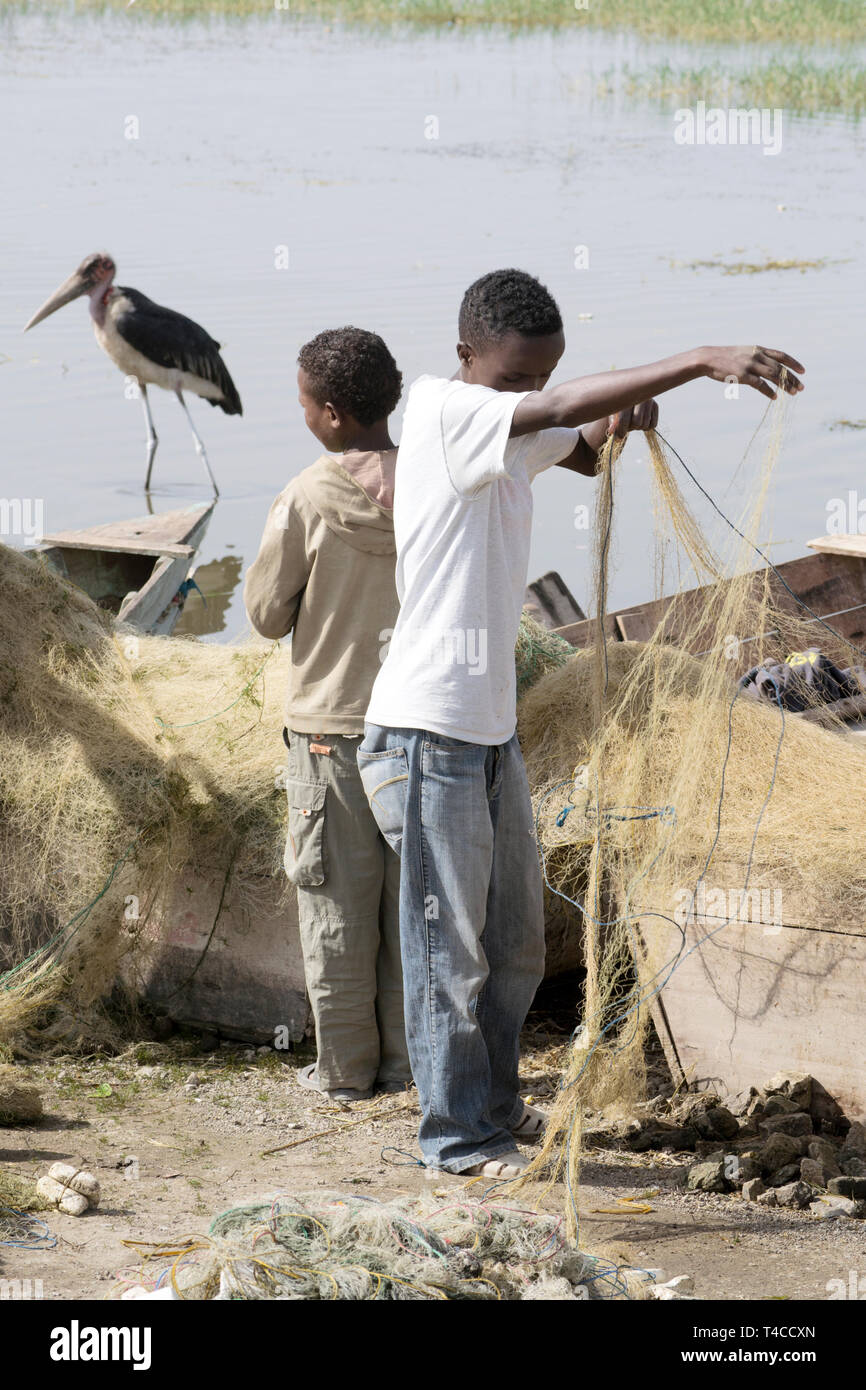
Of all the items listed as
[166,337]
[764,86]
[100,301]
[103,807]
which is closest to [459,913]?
[103,807]

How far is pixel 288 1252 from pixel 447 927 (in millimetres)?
853

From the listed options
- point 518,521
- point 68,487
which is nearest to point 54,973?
point 518,521

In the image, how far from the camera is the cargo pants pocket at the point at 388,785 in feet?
11.6

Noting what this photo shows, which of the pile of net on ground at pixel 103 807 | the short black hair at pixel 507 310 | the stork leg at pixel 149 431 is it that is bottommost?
the pile of net on ground at pixel 103 807

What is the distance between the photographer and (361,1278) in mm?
2936

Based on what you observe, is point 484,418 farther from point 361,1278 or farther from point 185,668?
point 185,668

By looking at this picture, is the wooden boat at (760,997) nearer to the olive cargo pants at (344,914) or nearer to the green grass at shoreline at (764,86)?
the olive cargo pants at (344,914)

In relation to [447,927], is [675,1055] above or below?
below

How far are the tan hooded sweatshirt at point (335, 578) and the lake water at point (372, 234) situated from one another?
17.0 ft

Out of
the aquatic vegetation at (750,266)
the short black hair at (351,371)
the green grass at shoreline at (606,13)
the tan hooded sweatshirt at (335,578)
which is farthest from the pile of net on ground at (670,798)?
the green grass at shoreline at (606,13)

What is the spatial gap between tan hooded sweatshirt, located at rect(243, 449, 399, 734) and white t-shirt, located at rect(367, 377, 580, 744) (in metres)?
0.51

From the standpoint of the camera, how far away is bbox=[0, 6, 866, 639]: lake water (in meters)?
13.7

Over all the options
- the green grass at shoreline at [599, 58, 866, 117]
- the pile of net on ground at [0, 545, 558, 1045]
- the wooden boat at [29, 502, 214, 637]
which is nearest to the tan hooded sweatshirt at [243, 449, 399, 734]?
the pile of net on ground at [0, 545, 558, 1045]

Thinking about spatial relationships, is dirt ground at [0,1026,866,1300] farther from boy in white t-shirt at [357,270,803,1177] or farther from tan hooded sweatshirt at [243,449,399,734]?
tan hooded sweatshirt at [243,449,399,734]
